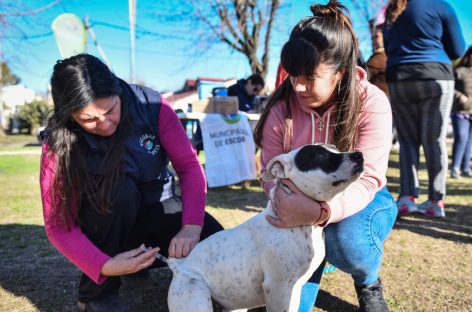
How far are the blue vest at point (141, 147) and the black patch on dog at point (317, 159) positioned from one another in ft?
2.90

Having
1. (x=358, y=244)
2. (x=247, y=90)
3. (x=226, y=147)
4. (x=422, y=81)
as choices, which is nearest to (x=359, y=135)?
(x=358, y=244)

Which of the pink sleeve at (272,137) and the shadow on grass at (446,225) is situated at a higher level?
the pink sleeve at (272,137)

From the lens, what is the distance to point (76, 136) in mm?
2014

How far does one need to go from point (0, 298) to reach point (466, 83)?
254 inches

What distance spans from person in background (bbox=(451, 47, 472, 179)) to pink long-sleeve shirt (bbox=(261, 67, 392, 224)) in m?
4.86

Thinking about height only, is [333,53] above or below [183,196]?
above

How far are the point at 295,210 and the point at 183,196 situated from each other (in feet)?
2.48

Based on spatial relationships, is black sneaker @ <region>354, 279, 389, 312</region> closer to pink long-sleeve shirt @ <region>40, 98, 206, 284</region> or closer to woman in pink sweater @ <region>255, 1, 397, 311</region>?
woman in pink sweater @ <region>255, 1, 397, 311</region>

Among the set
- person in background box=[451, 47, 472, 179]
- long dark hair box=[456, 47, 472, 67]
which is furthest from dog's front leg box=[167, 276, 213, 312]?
long dark hair box=[456, 47, 472, 67]

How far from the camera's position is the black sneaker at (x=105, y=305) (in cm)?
214

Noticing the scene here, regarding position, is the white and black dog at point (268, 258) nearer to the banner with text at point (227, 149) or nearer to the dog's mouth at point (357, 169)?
the dog's mouth at point (357, 169)

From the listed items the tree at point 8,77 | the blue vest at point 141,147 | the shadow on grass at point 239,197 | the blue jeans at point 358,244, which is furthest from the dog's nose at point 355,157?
the tree at point 8,77

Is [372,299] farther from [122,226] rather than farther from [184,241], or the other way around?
[122,226]

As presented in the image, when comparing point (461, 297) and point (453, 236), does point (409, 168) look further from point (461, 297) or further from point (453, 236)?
point (461, 297)
